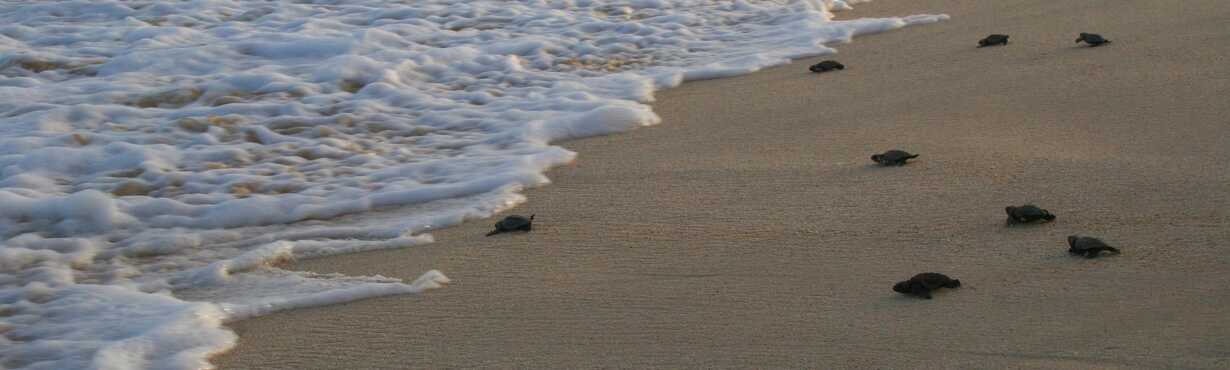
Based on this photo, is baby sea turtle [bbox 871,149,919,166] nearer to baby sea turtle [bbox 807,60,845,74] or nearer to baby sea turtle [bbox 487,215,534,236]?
baby sea turtle [bbox 487,215,534,236]

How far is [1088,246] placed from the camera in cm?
303

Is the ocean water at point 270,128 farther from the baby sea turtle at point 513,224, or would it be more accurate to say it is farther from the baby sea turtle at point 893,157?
the baby sea turtle at point 893,157

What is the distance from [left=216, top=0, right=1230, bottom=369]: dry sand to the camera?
2.68m

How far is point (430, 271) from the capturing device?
10.9ft

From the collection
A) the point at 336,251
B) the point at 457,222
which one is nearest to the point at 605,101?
the point at 457,222

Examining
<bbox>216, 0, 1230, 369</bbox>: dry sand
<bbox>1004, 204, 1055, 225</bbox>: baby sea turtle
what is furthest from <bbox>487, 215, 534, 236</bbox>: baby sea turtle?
<bbox>1004, 204, 1055, 225</bbox>: baby sea turtle

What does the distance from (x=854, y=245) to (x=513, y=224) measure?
953 millimetres

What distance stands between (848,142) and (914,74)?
3.73 feet

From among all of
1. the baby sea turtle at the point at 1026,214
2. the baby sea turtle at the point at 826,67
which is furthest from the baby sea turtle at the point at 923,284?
the baby sea turtle at the point at 826,67

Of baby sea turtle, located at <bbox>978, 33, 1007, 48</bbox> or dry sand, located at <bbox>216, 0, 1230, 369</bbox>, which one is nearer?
dry sand, located at <bbox>216, 0, 1230, 369</bbox>

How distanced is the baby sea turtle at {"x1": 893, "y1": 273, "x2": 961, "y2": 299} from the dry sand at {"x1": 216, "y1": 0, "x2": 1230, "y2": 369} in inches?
1.1

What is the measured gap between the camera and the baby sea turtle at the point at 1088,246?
303cm

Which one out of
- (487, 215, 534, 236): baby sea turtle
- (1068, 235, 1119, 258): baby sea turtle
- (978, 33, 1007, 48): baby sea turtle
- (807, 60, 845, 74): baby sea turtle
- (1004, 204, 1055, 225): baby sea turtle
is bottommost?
(1068, 235, 1119, 258): baby sea turtle

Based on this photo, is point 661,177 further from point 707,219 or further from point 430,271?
point 430,271
